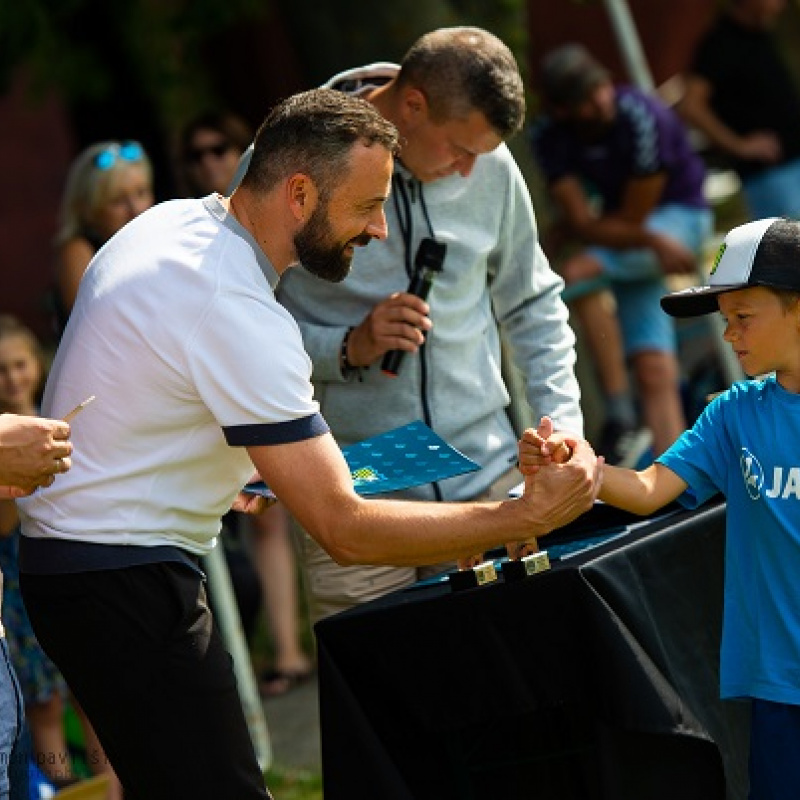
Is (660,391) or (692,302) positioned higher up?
(692,302)

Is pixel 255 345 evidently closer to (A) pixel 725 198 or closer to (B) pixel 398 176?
(B) pixel 398 176

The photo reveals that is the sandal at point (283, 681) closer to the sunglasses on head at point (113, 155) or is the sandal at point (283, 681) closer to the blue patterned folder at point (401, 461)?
the sunglasses on head at point (113, 155)

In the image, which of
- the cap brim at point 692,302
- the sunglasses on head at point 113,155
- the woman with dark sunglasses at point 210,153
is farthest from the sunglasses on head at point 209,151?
the cap brim at point 692,302

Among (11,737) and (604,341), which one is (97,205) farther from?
(604,341)

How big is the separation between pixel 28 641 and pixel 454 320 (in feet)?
5.97

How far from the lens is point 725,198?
15.0m

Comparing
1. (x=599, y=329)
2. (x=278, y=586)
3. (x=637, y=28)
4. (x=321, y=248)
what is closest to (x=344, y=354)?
(x=321, y=248)

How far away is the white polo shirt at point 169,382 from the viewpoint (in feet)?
12.1

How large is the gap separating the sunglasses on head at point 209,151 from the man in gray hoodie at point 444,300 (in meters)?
2.19

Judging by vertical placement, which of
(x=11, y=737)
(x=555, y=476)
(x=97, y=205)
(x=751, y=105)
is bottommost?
(x=11, y=737)

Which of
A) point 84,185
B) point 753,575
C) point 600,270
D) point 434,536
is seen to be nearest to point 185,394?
point 434,536

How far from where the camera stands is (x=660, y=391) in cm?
837

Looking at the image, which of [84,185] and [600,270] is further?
[600,270]

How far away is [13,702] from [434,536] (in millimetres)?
894
